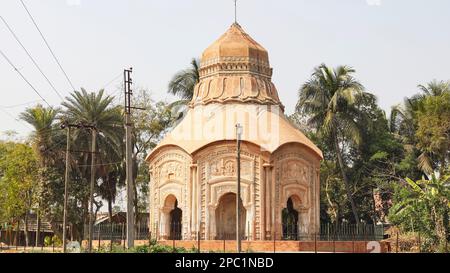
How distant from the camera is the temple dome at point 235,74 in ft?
99.3

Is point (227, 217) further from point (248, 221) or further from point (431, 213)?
point (431, 213)

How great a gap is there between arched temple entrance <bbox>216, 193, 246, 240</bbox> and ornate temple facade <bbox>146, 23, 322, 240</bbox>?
43 millimetres

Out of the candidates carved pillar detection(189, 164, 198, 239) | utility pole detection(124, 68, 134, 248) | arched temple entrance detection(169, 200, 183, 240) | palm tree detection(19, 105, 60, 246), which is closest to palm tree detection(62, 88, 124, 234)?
palm tree detection(19, 105, 60, 246)

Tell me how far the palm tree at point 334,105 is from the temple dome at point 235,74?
742 cm

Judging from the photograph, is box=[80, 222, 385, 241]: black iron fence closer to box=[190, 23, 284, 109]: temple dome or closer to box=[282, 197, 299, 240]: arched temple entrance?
box=[282, 197, 299, 240]: arched temple entrance

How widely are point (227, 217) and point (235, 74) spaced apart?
646cm

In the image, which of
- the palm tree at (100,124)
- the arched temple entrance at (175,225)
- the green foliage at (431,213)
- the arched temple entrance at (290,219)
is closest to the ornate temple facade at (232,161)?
the arched temple entrance at (175,225)

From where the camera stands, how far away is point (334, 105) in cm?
3766

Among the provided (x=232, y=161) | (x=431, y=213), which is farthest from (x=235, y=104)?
(x=431, y=213)

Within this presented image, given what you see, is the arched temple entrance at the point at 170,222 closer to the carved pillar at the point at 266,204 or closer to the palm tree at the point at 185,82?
the carved pillar at the point at 266,204

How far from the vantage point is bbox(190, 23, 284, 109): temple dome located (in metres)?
30.3

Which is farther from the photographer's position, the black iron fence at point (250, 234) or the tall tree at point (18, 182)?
the tall tree at point (18, 182)

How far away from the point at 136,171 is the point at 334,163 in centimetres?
1162

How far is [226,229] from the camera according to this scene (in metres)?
29.2
